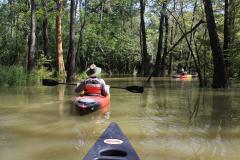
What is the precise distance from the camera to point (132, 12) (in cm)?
4762

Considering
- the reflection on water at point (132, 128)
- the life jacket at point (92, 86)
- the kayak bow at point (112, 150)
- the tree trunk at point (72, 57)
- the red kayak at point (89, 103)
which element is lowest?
the reflection on water at point (132, 128)

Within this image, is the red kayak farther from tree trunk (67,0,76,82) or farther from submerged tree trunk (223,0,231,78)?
submerged tree trunk (223,0,231,78)

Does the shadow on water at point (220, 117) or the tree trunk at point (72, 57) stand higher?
the tree trunk at point (72, 57)

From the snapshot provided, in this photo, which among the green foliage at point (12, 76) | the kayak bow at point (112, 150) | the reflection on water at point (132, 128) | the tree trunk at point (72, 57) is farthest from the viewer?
the tree trunk at point (72, 57)

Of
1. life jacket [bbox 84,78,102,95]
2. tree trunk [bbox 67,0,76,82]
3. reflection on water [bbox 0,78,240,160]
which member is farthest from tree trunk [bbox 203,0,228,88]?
life jacket [bbox 84,78,102,95]

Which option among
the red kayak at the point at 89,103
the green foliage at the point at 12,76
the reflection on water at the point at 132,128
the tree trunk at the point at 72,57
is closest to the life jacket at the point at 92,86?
the red kayak at the point at 89,103

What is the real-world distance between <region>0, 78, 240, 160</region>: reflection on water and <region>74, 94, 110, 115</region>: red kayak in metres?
0.17

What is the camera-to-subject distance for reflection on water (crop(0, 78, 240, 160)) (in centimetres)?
656

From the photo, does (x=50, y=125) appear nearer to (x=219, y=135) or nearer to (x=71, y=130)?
(x=71, y=130)

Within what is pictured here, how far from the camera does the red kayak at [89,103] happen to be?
10.3 metres

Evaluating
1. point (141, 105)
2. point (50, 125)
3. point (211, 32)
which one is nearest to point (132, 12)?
point (211, 32)

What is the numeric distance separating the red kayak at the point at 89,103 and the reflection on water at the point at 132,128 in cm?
17

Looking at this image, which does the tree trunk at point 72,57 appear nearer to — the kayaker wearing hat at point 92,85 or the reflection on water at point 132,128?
the reflection on water at point 132,128

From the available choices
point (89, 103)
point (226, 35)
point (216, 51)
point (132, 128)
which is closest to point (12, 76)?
point (216, 51)
